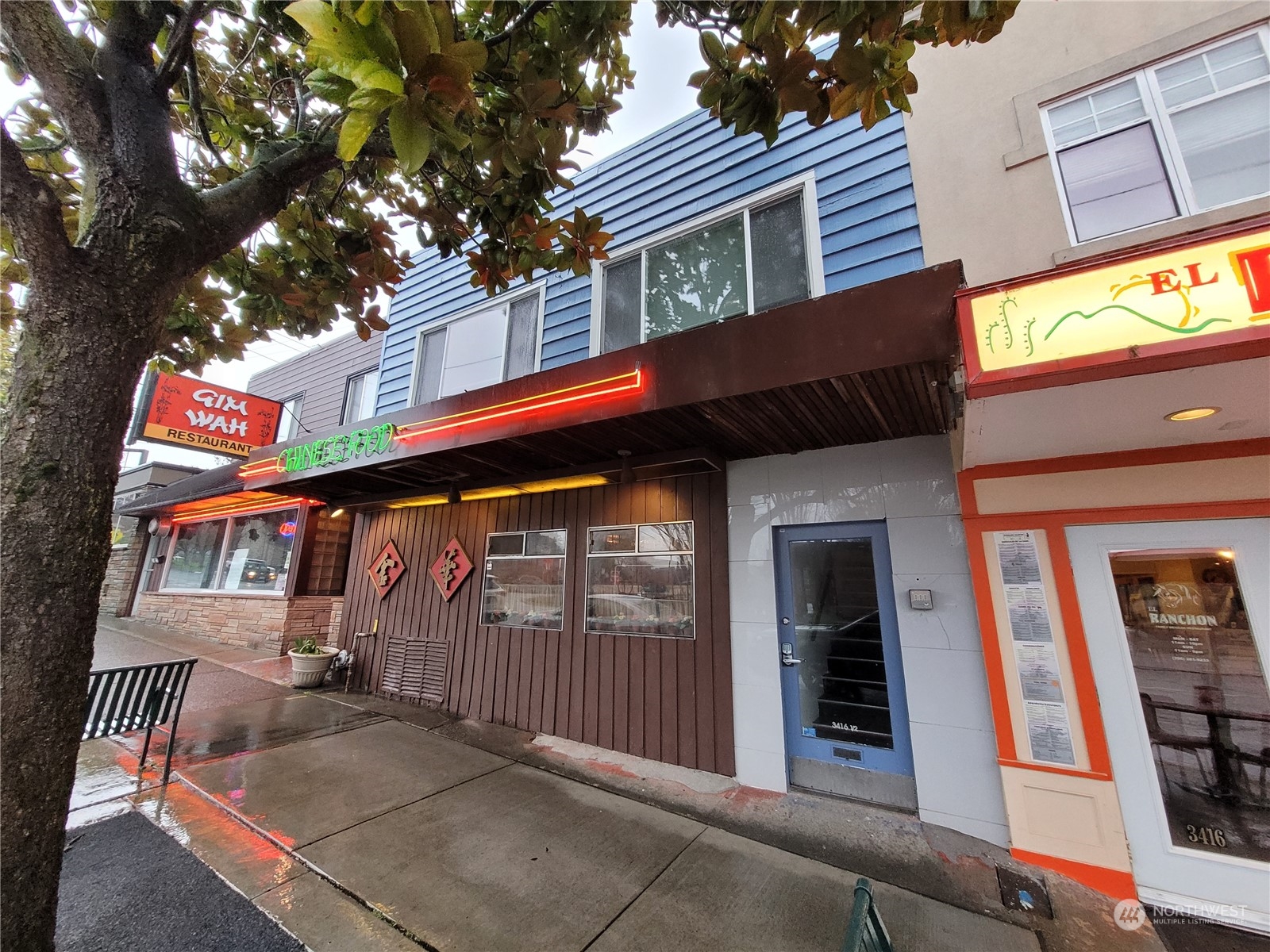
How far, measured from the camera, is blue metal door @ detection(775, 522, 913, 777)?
396cm

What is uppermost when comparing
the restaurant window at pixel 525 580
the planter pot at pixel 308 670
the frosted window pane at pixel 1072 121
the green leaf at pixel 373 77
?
the frosted window pane at pixel 1072 121

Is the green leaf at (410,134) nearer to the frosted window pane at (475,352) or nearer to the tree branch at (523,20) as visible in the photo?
the tree branch at (523,20)

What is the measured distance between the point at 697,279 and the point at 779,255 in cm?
96

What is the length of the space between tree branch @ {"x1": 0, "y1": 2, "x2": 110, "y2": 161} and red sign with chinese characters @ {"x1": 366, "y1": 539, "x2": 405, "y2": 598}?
20.4 feet

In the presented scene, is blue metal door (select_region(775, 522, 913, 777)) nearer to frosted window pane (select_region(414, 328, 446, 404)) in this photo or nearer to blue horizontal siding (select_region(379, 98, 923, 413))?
blue horizontal siding (select_region(379, 98, 923, 413))

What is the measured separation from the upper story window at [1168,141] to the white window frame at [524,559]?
18.5ft

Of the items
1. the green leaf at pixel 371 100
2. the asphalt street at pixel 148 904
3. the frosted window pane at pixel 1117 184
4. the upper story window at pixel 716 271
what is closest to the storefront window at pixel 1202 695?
the frosted window pane at pixel 1117 184

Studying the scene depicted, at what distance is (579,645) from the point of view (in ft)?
18.0

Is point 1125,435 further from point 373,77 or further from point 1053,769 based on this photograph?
point 373,77

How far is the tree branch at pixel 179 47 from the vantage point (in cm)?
233

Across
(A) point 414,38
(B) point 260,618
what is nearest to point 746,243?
(A) point 414,38

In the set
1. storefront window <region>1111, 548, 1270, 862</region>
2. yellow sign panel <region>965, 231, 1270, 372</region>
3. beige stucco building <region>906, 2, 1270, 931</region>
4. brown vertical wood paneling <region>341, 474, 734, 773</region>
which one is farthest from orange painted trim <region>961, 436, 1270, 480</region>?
brown vertical wood paneling <region>341, 474, 734, 773</region>

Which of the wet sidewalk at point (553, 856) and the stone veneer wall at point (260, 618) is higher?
the stone veneer wall at point (260, 618)

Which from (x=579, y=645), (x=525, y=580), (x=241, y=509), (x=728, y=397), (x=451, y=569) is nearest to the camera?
(x=728, y=397)
